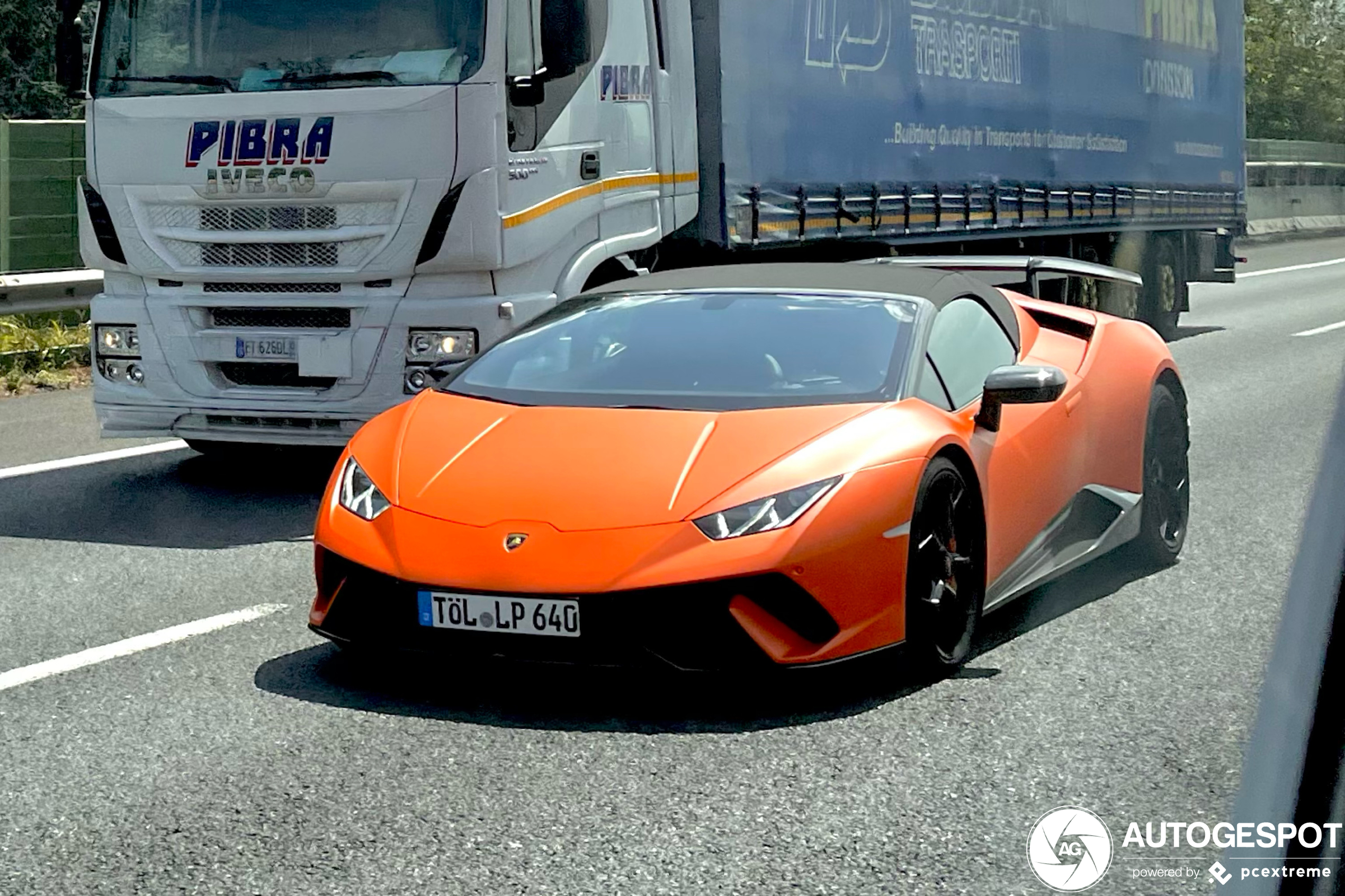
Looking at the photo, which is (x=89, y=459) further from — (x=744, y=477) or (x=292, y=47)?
(x=744, y=477)

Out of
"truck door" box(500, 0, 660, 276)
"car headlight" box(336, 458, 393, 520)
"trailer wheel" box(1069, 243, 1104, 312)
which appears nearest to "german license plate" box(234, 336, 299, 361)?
"truck door" box(500, 0, 660, 276)

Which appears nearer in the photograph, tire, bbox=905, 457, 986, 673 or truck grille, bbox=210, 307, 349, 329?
tire, bbox=905, 457, 986, 673

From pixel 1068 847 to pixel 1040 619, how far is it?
2.29m

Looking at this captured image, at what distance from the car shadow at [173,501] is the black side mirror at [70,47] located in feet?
6.58

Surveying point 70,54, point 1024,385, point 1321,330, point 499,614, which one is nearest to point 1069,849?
point 499,614

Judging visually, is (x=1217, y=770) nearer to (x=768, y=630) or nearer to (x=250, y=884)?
(x=768, y=630)

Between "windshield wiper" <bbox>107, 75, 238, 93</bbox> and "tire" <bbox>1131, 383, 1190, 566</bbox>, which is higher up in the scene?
"windshield wiper" <bbox>107, 75, 238, 93</bbox>

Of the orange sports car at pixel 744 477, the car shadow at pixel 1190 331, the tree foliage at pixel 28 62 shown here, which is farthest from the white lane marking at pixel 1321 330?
the tree foliage at pixel 28 62

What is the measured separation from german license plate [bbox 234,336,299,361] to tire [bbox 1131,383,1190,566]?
4.13 meters

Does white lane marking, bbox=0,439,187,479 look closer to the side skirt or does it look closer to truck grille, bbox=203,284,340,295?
truck grille, bbox=203,284,340,295

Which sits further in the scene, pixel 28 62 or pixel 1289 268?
pixel 1289 268

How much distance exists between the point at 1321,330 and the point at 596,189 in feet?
35.7

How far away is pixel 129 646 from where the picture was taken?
229 inches

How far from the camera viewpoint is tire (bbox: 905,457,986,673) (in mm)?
5102
